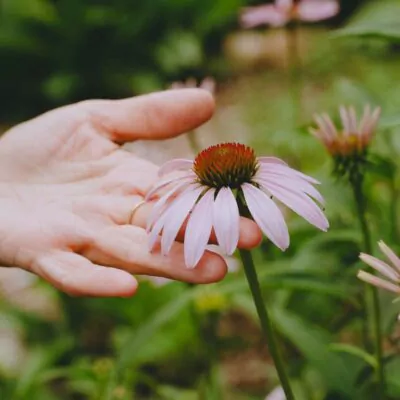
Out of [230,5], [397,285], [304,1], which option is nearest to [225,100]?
[230,5]

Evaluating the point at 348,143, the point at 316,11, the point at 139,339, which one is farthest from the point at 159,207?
the point at 316,11

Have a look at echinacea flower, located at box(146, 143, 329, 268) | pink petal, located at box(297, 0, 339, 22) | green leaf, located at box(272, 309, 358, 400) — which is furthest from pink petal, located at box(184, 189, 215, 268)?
pink petal, located at box(297, 0, 339, 22)

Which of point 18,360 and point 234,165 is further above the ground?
point 234,165

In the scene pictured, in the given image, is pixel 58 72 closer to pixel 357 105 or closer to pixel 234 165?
pixel 357 105

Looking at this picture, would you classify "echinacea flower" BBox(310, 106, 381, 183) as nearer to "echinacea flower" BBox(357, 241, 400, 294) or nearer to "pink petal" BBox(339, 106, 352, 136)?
"pink petal" BBox(339, 106, 352, 136)

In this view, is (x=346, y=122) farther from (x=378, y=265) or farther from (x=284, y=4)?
(x=284, y=4)

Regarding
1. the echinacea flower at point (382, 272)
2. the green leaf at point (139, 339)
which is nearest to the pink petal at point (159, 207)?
the echinacea flower at point (382, 272)
